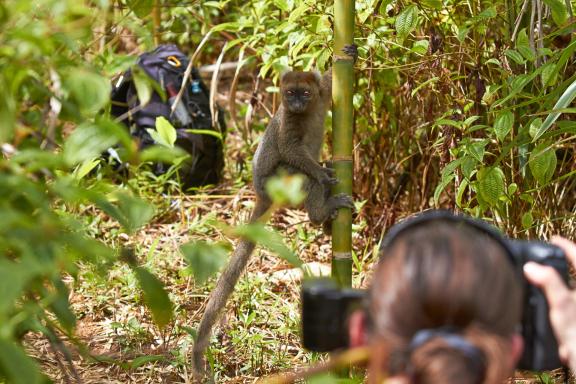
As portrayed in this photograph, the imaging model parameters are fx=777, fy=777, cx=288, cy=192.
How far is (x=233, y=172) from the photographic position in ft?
24.8

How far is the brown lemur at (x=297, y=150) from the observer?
4625mm

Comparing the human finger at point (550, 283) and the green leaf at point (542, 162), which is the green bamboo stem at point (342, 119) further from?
the human finger at point (550, 283)

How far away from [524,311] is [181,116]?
5558 mm

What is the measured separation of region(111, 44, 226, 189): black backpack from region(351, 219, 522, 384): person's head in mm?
5524

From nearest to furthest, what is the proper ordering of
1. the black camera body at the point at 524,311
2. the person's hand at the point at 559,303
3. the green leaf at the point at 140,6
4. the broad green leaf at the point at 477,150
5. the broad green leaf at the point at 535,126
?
the person's hand at the point at 559,303
the black camera body at the point at 524,311
the green leaf at the point at 140,6
the broad green leaf at the point at 535,126
the broad green leaf at the point at 477,150

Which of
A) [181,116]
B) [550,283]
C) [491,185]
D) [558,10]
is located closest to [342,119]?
[491,185]

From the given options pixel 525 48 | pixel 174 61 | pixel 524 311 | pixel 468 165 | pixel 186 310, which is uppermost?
pixel 174 61

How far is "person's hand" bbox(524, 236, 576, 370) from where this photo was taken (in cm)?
169

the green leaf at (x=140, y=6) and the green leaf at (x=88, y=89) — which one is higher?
the green leaf at (x=140, y=6)

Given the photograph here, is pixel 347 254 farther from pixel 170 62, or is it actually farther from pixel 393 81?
pixel 170 62

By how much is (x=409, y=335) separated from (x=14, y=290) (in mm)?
722

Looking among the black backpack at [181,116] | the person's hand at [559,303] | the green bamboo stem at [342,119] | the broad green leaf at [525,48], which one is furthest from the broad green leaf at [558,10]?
the black backpack at [181,116]

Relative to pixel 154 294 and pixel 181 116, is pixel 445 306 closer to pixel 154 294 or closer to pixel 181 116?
pixel 154 294

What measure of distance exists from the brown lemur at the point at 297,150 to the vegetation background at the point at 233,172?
24 centimetres
